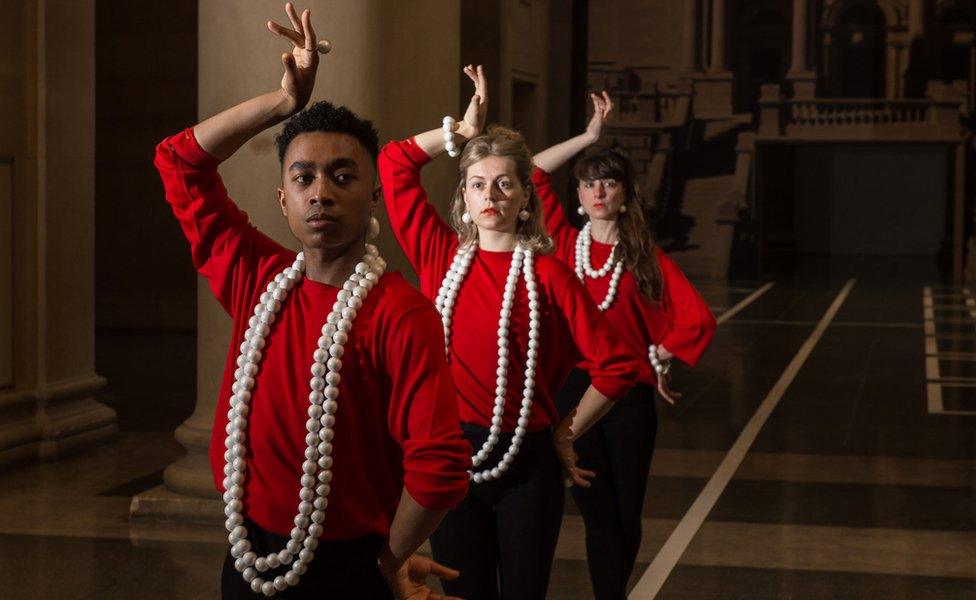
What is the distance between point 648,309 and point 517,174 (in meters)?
2.07

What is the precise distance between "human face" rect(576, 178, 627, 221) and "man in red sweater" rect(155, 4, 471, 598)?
337 cm

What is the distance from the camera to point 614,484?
6379 mm

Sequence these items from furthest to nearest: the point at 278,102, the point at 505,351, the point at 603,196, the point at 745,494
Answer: the point at 745,494 → the point at 603,196 → the point at 505,351 → the point at 278,102

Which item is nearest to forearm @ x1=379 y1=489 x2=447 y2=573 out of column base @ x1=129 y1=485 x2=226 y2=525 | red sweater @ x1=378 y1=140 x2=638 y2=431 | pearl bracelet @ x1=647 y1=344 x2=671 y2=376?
red sweater @ x1=378 y1=140 x2=638 y2=431

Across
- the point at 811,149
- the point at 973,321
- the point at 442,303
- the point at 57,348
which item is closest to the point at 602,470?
the point at 442,303

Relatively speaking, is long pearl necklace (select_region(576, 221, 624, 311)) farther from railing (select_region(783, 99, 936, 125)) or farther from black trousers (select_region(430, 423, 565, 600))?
railing (select_region(783, 99, 936, 125))

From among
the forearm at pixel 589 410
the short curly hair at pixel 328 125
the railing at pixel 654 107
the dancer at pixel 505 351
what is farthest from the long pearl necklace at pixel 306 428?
the railing at pixel 654 107

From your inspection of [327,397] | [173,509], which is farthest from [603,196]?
[327,397]

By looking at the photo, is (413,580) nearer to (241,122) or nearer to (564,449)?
(241,122)

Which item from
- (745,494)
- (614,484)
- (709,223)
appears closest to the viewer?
(614,484)

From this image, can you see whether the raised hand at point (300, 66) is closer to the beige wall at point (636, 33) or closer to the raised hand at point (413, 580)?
the raised hand at point (413, 580)

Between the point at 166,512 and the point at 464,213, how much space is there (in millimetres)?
4002

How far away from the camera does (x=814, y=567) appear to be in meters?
7.78

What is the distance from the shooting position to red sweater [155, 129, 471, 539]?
3.10 metres
